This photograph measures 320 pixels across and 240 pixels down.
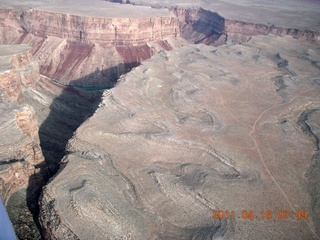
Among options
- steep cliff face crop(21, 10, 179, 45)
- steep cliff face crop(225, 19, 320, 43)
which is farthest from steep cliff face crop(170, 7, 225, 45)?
steep cliff face crop(21, 10, 179, 45)

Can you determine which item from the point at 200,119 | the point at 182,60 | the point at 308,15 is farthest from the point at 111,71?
the point at 308,15

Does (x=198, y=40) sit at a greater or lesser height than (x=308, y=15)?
lesser

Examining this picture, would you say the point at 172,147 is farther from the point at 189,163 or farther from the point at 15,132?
the point at 15,132

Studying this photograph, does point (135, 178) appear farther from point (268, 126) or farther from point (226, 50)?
point (226, 50)

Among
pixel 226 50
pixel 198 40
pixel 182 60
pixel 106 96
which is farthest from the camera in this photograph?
pixel 198 40

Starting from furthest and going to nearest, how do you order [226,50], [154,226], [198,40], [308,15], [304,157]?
1. [308,15]
2. [198,40]
3. [226,50]
4. [304,157]
5. [154,226]

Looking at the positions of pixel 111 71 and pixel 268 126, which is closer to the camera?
pixel 268 126
